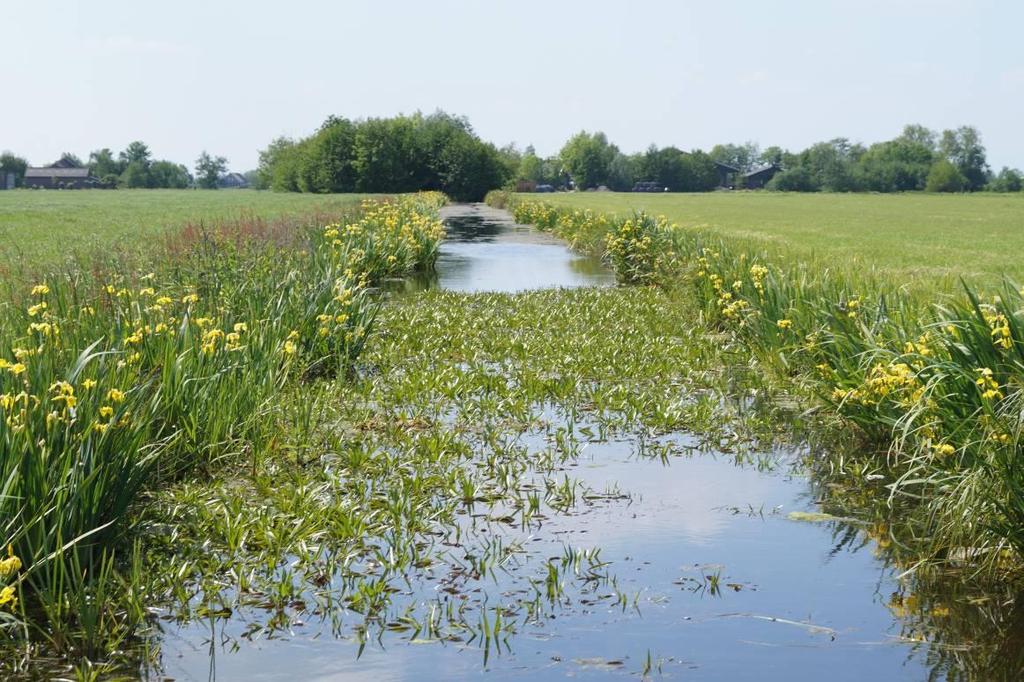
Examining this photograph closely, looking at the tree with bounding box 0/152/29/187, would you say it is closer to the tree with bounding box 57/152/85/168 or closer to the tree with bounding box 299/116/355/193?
the tree with bounding box 57/152/85/168

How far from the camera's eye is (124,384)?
6.11 meters

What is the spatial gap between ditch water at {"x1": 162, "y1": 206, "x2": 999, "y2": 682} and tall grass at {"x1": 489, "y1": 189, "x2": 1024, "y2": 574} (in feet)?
1.79

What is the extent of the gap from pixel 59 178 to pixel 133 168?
30.3 feet

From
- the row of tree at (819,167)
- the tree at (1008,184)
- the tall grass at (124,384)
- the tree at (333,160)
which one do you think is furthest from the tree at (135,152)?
the tall grass at (124,384)

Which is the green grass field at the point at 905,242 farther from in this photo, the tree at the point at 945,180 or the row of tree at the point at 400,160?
the tree at the point at 945,180

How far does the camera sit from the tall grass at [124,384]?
15.9 ft

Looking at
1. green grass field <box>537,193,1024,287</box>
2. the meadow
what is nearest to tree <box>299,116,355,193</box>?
green grass field <box>537,193,1024,287</box>

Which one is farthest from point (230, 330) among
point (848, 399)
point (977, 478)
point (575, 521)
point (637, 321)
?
point (637, 321)

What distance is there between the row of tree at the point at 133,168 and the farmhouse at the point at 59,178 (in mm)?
1213

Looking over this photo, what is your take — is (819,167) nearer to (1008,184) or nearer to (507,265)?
(1008,184)

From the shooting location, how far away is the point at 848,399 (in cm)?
810

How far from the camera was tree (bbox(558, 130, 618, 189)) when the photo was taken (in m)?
156

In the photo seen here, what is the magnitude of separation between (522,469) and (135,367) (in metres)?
2.70

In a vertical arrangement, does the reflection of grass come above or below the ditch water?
above
